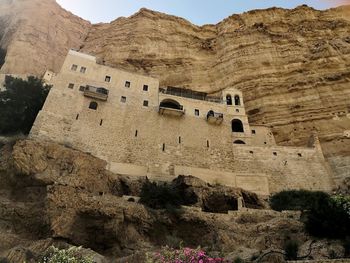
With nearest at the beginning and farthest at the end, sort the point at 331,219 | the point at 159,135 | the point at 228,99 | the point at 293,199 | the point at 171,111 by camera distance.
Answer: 1. the point at 331,219
2. the point at 293,199
3. the point at 159,135
4. the point at 171,111
5. the point at 228,99

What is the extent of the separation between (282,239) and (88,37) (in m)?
39.3

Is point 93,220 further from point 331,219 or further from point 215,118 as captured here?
point 215,118

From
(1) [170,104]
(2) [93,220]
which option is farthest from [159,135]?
(2) [93,220]

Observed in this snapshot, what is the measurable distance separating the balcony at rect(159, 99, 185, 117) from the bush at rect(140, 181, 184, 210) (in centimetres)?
806

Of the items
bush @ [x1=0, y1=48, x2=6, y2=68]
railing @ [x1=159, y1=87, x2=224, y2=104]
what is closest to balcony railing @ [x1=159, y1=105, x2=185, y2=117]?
railing @ [x1=159, y1=87, x2=224, y2=104]

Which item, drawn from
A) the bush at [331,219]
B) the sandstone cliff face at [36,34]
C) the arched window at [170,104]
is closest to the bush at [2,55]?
the sandstone cliff face at [36,34]

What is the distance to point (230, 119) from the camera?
97.3 feet

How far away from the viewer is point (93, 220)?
15984 millimetres

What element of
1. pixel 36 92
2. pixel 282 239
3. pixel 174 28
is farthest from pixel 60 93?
pixel 174 28

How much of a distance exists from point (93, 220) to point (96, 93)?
12051 mm

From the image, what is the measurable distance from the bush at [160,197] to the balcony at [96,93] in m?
8.48

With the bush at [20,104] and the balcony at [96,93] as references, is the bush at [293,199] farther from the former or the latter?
the bush at [20,104]

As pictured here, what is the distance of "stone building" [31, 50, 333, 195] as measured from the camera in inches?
939

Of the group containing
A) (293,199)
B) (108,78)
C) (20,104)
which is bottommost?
(293,199)
